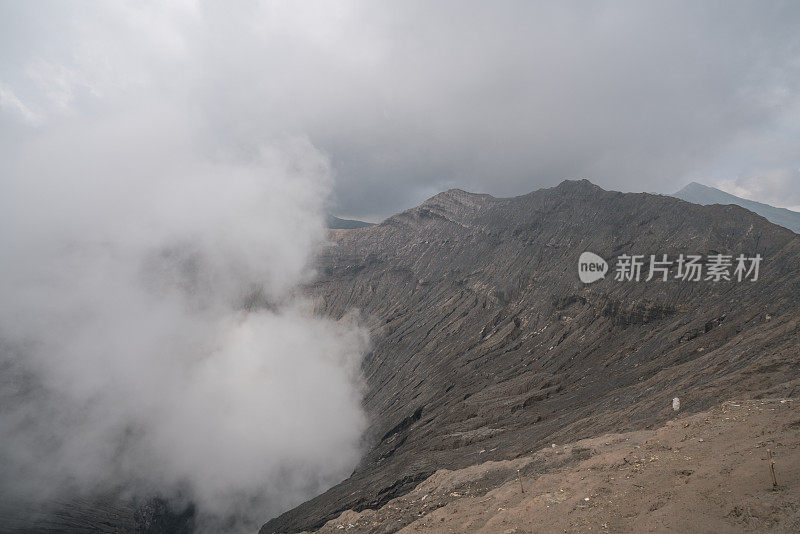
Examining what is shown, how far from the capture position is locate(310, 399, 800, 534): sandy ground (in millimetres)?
8570

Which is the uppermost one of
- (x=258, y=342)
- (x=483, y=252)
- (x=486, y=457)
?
(x=258, y=342)

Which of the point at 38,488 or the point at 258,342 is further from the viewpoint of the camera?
the point at 258,342

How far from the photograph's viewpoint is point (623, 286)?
5500 cm

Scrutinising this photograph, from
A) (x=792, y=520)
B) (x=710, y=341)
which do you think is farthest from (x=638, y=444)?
(x=710, y=341)

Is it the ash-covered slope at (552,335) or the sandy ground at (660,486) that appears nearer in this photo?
the sandy ground at (660,486)

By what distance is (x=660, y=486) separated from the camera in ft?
36.3

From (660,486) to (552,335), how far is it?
164ft

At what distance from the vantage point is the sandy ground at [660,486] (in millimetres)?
8570

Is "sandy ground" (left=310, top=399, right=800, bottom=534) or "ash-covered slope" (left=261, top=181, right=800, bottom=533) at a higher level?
"ash-covered slope" (left=261, top=181, right=800, bottom=533)

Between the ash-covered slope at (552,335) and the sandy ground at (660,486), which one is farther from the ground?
the ash-covered slope at (552,335)

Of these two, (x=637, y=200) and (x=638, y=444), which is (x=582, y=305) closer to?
(x=637, y=200)

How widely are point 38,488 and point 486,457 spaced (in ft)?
365

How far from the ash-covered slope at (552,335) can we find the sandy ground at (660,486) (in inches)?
198

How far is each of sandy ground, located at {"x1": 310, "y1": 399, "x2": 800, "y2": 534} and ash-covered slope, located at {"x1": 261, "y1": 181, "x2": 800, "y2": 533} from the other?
502 cm
